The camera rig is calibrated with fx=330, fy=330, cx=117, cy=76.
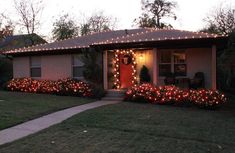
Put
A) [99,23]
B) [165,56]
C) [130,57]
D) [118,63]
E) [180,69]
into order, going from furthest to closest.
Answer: [99,23] < [118,63] < [130,57] < [165,56] < [180,69]

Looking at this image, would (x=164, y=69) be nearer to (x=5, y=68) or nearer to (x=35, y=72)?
(x=35, y=72)

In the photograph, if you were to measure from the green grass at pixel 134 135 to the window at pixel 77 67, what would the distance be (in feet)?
26.2

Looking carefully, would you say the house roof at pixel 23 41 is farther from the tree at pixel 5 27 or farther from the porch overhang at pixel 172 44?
the porch overhang at pixel 172 44

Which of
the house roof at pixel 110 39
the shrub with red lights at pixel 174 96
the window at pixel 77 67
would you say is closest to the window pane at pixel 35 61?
the house roof at pixel 110 39

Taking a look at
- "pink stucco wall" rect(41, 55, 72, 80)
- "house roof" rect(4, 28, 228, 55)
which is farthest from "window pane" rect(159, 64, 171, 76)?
"pink stucco wall" rect(41, 55, 72, 80)

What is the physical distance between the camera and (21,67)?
2130 cm

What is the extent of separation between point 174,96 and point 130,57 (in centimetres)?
483

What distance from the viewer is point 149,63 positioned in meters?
17.7

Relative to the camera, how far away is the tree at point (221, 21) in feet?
104

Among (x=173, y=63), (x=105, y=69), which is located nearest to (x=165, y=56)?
(x=173, y=63)

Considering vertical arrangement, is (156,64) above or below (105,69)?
above

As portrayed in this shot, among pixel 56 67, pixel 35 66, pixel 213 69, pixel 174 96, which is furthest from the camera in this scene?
pixel 35 66

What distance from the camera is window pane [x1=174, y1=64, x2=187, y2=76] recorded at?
17.0 metres

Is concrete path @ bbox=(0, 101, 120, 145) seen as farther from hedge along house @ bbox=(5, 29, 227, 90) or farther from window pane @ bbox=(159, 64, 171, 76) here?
window pane @ bbox=(159, 64, 171, 76)
